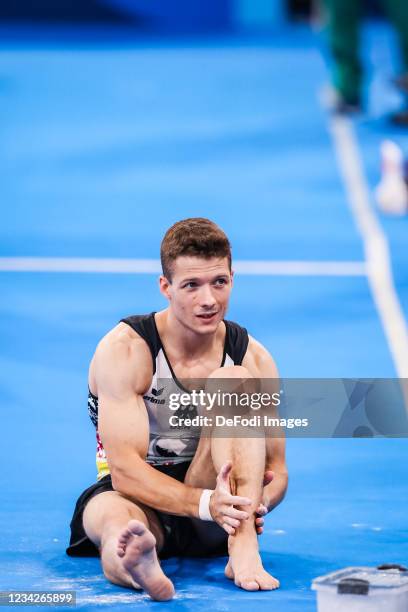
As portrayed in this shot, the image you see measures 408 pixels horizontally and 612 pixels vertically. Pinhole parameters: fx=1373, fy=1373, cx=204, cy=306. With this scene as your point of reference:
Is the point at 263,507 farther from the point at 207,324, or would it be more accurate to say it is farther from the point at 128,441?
the point at 207,324

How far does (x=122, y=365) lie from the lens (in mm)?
4871

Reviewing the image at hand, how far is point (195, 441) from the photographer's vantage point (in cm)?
506

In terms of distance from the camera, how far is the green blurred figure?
1470 cm

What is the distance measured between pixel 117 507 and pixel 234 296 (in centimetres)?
446

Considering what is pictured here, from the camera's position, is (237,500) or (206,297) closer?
(237,500)

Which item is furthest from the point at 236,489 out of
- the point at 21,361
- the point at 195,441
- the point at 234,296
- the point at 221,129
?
the point at 221,129

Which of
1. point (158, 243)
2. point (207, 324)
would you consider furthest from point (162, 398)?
point (158, 243)

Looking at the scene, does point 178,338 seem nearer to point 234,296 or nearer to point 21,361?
point 21,361

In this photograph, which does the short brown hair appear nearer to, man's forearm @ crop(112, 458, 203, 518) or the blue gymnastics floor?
man's forearm @ crop(112, 458, 203, 518)

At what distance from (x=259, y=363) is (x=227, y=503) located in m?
0.66

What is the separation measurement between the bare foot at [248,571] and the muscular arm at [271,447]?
0.69ft
